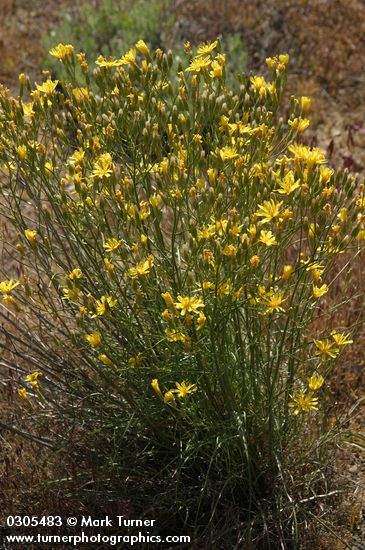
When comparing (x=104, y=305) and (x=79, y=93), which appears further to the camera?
(x=79, y=93)

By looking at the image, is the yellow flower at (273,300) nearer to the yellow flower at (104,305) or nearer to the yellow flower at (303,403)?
the yellow flower at (303,403)

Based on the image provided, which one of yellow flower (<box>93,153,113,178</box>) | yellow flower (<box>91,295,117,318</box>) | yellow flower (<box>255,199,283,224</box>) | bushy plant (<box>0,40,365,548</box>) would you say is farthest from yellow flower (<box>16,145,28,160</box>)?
yellow flower (<box>255,199,283,224</box>)

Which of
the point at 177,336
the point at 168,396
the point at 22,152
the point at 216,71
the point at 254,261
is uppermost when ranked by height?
the point at 216,71

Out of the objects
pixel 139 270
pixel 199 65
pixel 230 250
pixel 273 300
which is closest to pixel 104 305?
pixel 139 270

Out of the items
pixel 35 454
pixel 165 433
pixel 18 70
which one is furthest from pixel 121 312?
pixel 18 70

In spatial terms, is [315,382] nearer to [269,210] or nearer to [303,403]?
[303,403]

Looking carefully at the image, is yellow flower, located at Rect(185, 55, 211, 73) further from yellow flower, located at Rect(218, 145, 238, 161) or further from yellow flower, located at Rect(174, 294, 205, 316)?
yellow flower, located at Rect(174, 294, 205, 316)

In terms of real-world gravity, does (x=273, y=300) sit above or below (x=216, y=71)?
below

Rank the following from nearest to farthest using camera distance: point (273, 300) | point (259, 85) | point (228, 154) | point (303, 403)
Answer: point (273, 300) < point (228, 154) < point (303, 403) < point (259, 85)

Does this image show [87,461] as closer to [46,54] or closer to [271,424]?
[271,424]
